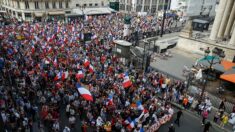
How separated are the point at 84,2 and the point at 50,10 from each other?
10999 millimetres

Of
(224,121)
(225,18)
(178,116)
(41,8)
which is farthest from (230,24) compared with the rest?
(41,8)

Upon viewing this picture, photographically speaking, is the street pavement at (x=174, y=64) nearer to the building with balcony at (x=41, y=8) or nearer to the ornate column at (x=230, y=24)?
the ornate column at (x=230, y=24)

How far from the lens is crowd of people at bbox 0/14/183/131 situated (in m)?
14.6

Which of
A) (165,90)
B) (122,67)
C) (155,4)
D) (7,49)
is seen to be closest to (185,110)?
(165,90)

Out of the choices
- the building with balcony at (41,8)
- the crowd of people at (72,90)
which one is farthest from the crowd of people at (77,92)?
the building with balcony at (41,8)

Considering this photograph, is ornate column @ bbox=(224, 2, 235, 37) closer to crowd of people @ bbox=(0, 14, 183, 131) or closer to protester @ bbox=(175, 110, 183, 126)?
crowd of people @ bbox=(0, 14, 183, 131)

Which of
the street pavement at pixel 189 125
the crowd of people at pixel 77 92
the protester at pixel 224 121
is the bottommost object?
the street pavement at pixel 189 125

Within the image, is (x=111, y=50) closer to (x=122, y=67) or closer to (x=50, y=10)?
(x=122, y=67)

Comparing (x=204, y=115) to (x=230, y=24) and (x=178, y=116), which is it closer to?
(x=178, y=116)

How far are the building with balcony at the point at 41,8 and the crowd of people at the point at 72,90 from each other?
78.8ft

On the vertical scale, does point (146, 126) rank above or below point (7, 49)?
below

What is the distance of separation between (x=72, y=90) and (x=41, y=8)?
39897mm

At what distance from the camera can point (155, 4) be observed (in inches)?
2844

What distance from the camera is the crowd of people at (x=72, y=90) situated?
14578mm
